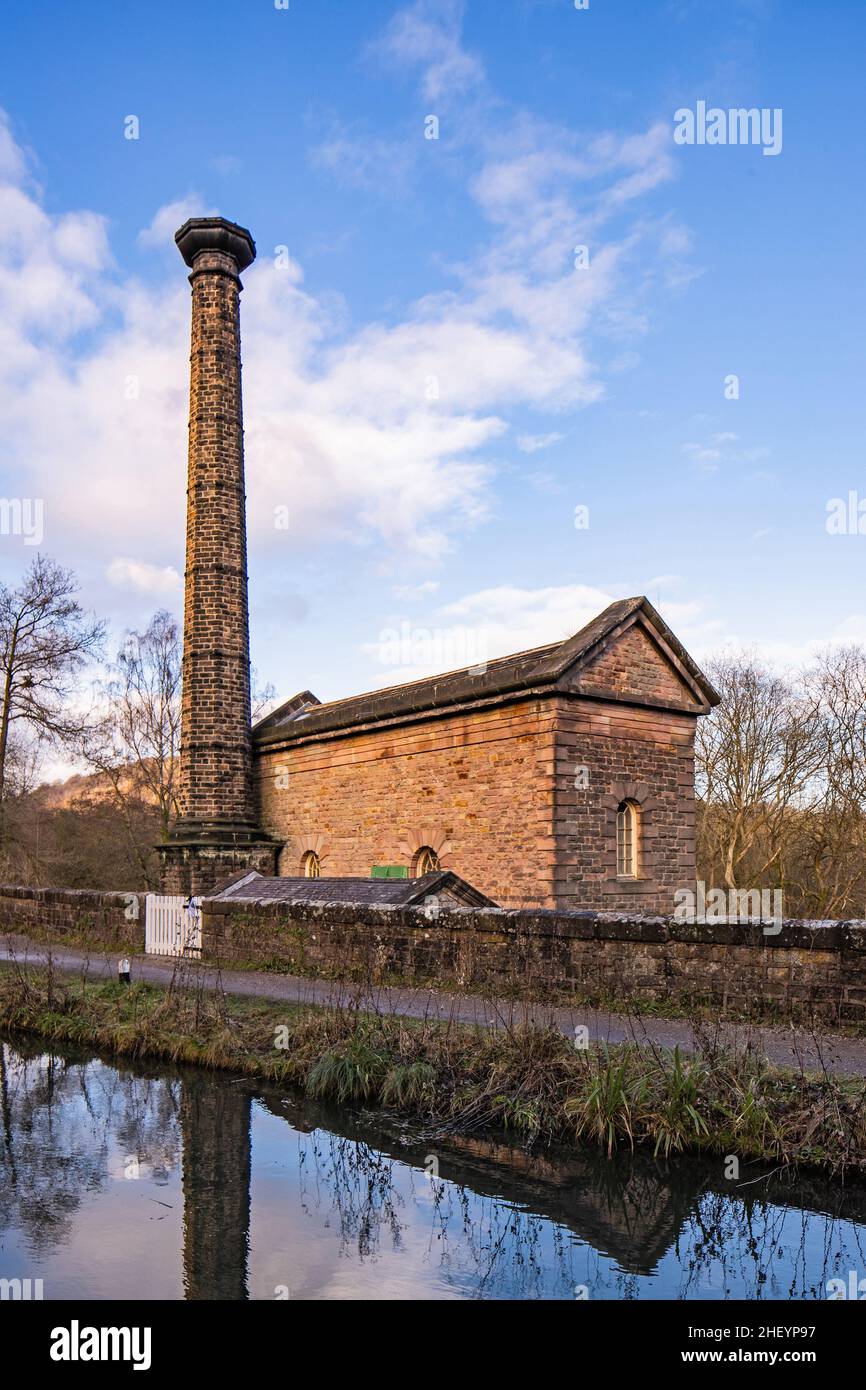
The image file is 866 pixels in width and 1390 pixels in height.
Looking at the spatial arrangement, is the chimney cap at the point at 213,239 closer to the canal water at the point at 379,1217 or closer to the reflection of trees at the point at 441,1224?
the canal water at the point at 379,1217

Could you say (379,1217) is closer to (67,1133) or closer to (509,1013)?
(67,1133)

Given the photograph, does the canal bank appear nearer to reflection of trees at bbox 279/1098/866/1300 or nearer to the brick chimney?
reflection of trees at bbox 279/1098/866/1300

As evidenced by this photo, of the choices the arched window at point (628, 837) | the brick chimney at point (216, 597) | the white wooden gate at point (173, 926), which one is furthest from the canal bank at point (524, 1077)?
the brick chimney at point (216, 597)

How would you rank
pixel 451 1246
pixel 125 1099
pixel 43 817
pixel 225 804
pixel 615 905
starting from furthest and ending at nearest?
pixel 43 817 → pixel 225 804 → pixel 615 905 → pixel 125 1099 → pixel 451 1246

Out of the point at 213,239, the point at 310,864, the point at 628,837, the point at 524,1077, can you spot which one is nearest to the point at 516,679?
the point at 628,837

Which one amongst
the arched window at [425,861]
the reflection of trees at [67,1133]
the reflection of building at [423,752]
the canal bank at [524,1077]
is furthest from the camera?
the arched window at [425,861]

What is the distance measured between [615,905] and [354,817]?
5.64 meters

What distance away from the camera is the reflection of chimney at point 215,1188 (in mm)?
4734

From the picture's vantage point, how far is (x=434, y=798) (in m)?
17.3

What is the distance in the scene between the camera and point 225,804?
21234mm

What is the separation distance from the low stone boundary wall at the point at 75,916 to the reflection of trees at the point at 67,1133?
24.6 feet

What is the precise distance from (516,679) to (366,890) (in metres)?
4.03
